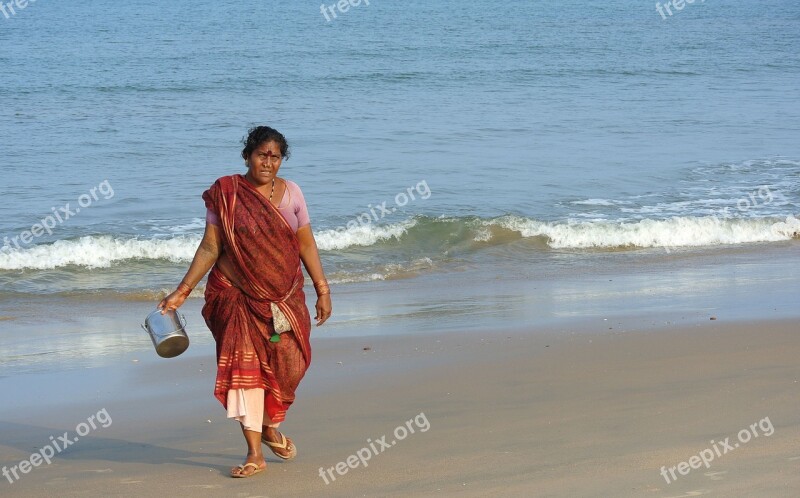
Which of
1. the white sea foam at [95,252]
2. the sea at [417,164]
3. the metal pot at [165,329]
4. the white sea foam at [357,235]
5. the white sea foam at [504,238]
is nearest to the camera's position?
the metal pot at [165,329]

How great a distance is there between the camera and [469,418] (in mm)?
4625

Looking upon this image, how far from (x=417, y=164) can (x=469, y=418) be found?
9.85 meters

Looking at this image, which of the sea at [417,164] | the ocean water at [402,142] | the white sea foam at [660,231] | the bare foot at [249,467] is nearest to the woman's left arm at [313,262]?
the bare foot at [249,467]

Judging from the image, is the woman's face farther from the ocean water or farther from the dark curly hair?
the ocean water

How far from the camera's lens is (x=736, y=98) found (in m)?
21.3

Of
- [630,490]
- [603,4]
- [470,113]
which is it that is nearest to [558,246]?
[630,490]

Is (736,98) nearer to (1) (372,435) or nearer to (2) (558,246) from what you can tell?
(2) (558,246)

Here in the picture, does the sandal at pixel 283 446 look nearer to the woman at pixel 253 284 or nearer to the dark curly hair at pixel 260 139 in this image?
the woman at pixel 253 284

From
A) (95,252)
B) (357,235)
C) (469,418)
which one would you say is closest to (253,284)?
(469,418)

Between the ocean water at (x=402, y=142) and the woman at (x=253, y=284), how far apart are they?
481 centimetres

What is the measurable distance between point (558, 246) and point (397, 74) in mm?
13756

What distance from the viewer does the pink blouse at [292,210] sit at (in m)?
3.96

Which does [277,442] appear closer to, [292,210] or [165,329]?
[165,329]

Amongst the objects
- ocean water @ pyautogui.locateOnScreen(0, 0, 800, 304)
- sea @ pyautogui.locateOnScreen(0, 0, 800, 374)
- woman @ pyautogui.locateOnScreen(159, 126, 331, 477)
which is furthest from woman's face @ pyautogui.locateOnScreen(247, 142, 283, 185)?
ocean water @ pyautogui.locateOnScreen(0, 0, 800, 304)
